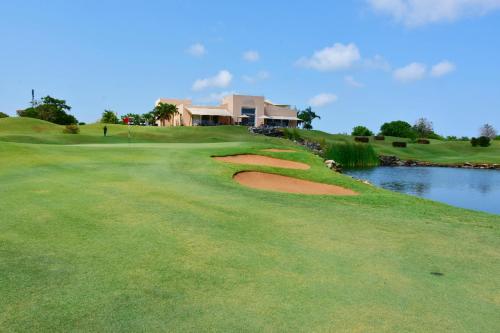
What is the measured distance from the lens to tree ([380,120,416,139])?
372ft

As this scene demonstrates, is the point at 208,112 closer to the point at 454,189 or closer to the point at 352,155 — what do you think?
the point at 352,155

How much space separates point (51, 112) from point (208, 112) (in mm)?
31220

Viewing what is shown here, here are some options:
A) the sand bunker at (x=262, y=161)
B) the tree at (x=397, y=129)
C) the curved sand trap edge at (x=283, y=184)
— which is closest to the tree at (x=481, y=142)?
the tree at (x=397, y=129)

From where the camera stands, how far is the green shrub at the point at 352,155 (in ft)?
172

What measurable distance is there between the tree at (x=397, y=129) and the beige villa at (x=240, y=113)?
34.7 meters

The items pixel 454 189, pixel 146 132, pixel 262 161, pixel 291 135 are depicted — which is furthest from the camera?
pixel 291 135

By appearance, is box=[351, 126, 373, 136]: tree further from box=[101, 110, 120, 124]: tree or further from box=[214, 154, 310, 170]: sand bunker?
box=[214, 154, 310, 170]: sand bunker

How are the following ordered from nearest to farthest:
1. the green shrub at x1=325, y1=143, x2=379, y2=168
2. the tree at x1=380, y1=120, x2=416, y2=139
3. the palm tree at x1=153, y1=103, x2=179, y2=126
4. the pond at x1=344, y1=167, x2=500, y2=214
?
1. the pond at x1=344, y1=167, x2=500, y2=214
2. the green shrub at x1=325, y1=143, x2=379, y2=168
3. the palm tree at x1=153, y1=103, x2=179, y2=126
4. the tree at x1=380, y1=120, x2=416, y2=139

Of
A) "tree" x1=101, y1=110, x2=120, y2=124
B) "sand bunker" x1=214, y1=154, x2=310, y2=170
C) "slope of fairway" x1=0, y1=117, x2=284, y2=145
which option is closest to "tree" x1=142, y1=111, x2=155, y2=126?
"tree" x1=101, y1=110, x2=120, y2=124

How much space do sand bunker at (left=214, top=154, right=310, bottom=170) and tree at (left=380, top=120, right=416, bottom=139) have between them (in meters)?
95.6

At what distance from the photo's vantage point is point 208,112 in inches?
3410

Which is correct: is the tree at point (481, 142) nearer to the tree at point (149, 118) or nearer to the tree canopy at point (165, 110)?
the tree canopy at point (165, 110)

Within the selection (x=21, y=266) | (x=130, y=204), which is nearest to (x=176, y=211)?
(x=130, y=204)

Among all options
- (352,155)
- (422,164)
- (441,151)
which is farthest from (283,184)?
(441,151)
